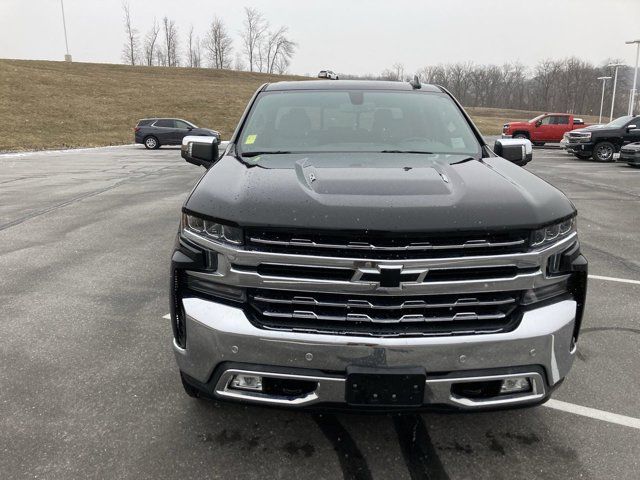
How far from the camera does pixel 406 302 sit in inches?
86.8

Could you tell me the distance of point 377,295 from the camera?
85.9 inches

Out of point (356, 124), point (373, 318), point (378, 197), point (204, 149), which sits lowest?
point (373, 318)

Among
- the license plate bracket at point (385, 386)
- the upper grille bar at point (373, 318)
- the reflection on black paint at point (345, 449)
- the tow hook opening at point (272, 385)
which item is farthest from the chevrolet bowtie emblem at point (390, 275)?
the reflection on black paint at point (345, 449)

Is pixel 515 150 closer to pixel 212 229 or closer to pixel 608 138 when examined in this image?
pixel 212 229

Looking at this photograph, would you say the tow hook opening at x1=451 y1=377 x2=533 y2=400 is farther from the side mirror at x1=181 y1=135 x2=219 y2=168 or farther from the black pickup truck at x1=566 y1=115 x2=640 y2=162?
the black pickup truck at x1=566 y1=115 x2=640 y2=162

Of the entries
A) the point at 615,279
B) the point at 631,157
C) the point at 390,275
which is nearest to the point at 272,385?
the point at 390,275

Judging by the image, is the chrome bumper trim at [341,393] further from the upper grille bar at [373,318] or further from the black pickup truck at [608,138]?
the black pickup truck at [608,138]

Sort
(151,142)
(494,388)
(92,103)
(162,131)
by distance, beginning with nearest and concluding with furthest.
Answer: (494,388) < (162,131) < (151,142) < (92,103)

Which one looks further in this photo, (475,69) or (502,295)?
(475,69)

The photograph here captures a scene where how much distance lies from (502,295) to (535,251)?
0.23 meters

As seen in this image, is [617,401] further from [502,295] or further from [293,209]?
[293,209]

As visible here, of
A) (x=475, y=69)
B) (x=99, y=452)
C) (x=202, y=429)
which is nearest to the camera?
(x=99, y=452)

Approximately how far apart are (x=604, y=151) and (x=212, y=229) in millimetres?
21418

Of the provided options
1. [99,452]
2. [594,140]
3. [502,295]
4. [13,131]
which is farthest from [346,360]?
[13,131]
